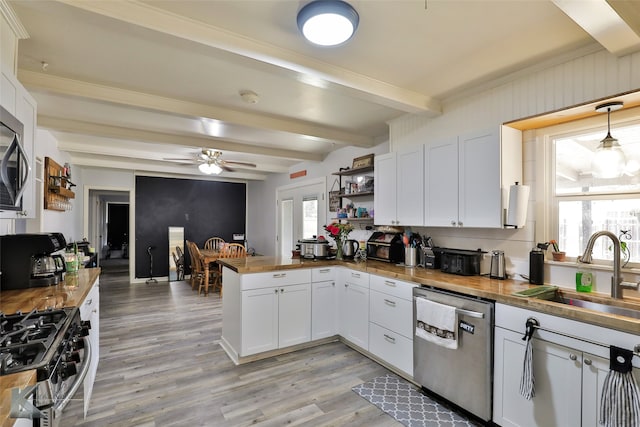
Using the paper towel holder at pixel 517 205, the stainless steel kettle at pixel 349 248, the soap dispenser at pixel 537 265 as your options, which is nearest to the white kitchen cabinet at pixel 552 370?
the soap dispenser at pixel 537 265

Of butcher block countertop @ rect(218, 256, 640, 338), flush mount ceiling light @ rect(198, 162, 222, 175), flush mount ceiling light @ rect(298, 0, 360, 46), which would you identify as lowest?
butcher block countertop @ rect(218, 256, 640, 338)

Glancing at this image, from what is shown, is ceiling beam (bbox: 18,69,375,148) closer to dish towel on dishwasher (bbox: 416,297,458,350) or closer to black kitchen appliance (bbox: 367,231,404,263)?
black kitchen appliance (bbox: 367,231,404,263)

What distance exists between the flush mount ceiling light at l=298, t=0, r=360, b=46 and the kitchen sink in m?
2.24

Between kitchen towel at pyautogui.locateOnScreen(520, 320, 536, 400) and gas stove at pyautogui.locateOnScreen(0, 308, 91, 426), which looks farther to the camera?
kitchen towel at pyautogui.locateOnScreen(520, 320, 536, 400)

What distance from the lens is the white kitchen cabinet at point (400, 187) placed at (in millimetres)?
3049

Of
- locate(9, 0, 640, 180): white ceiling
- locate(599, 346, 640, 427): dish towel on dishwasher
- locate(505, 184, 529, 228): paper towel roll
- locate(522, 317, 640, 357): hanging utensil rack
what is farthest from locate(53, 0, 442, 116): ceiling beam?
locate(599, 346, 640, 427): dish towel on dishwasher

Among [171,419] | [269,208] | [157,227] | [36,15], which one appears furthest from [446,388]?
[157,227]

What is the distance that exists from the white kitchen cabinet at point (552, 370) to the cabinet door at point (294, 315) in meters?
1.80

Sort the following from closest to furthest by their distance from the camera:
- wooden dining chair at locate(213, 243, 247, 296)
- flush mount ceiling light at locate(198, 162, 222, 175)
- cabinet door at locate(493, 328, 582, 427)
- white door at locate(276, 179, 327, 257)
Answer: cabinet door at locate(493, 328, 582, 427) < flush mount ceiling light at locate(198, 162, 222, 175) < white door at locate(276, 179, 327, 257) < wooden dining chair at locate(213, 243, 247, 296)

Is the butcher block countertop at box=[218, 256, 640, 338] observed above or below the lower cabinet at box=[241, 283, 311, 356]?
above

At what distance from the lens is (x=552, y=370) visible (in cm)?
175

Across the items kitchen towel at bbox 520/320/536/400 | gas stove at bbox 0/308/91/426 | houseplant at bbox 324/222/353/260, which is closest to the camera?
gas stove at bbox 0/308/91/426

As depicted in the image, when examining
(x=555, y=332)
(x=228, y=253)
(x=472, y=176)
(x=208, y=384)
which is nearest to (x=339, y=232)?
(x=472, y=176)

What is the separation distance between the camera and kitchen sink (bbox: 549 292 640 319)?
181 cm
